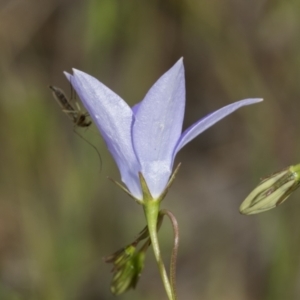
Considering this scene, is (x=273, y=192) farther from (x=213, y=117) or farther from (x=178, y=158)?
(x=178, y=158)

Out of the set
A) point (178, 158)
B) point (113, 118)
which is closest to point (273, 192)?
point (113, 118)

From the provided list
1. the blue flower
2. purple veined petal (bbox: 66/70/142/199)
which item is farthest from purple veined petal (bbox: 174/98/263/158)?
purple veined petal (bbox: 66/70/142/199)

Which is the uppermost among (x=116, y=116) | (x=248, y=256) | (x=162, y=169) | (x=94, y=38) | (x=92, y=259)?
(x=94, y=38)

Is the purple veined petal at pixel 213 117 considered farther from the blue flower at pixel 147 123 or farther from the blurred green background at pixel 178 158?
the blurred green background at pixel 178 158

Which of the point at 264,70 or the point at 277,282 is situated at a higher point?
the point at 264,70

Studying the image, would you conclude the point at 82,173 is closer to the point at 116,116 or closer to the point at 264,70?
the point at 264,70

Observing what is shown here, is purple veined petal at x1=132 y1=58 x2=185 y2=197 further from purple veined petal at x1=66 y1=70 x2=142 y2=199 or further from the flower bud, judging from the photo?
the flower bud

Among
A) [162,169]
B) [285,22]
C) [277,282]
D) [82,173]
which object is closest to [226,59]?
[285,22]
